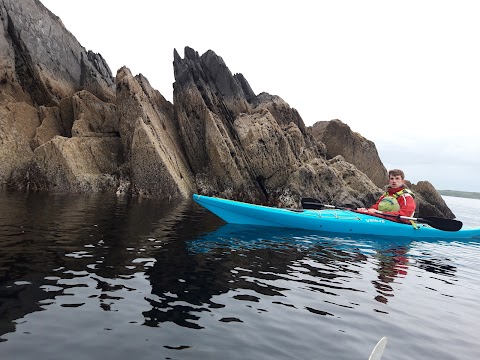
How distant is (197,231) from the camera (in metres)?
13.3

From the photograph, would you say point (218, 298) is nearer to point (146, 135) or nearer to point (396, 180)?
point (396, 180)

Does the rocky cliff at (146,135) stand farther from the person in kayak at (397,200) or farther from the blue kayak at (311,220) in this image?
the person in kayak at (397,200)

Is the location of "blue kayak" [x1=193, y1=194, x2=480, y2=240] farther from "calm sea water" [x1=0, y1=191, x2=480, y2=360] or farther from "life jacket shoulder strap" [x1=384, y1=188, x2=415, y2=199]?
"calm sea water" [x1=0, y1=191, x2=480, y2=360]

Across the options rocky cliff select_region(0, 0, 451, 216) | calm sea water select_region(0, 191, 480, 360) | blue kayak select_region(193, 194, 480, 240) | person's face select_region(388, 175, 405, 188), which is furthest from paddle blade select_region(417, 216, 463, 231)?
rocky cliff select_region(0, 0, 451, 216)

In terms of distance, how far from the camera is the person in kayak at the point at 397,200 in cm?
1462

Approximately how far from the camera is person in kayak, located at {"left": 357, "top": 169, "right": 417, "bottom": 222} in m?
14.6

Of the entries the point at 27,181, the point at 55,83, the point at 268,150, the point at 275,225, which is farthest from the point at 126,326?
the point at 55,83

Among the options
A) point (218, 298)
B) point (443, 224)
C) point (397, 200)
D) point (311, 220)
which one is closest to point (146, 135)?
point (311, 220)

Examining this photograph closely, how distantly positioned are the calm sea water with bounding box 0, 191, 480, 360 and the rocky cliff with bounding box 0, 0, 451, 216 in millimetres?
16385

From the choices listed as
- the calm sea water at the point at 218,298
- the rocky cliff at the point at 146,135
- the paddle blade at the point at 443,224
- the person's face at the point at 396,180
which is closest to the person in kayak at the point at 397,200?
the person's face at the point at 396,180

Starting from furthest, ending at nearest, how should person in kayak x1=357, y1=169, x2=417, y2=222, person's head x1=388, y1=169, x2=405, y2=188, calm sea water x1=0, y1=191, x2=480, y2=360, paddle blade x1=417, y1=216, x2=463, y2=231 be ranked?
paddle blade x1=417, y1=216, x2=463, y2=231, person in kayak x1=357, y1=169, x2=417, y2=222, person's head x1=388, y1=169, x2=405, y2=188, calm sea water x1=0, y1=191, x2=480, y2=360

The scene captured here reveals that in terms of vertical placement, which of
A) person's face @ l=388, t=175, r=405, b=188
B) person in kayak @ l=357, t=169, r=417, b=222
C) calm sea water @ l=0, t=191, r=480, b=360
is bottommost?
calm sea water @ l=0, t=191, r=480, b=360

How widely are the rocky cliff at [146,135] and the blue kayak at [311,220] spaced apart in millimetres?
12569

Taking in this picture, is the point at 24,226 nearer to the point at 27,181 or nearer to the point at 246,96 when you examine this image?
the point at 27,181
